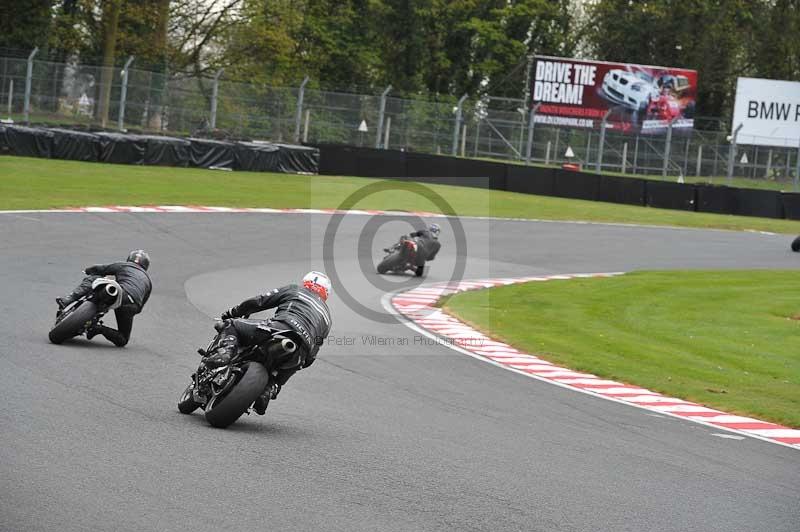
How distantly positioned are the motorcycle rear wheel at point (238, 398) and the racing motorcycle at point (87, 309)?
314cm

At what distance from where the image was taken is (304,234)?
2517cm

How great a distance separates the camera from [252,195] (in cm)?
3067

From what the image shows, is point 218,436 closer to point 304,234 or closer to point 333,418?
point 333,418

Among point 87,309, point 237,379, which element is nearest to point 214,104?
point 87,309

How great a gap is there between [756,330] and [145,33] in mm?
42179

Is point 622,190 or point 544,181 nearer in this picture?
point 622,190

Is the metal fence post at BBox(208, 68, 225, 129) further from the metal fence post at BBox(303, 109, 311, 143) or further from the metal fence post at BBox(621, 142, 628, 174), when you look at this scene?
the metal fence post at BBox(621, 142, 628, 174)

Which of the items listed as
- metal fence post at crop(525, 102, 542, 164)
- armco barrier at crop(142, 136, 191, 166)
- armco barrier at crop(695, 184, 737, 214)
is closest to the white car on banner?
metal fence post at crop(525, 102, 542, 164)

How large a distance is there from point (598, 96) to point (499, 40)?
17066mm

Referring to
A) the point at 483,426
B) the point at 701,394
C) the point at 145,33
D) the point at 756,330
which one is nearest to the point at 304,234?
the point at 756,330

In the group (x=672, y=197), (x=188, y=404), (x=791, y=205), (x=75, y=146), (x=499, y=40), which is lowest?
(x=188, y=404)

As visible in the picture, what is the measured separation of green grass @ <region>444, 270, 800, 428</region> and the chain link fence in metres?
18.8

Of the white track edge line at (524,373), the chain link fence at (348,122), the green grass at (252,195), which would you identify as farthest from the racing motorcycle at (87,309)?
the chain link fence at (348,122)

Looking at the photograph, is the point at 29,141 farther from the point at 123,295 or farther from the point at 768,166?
the point at 768,166
